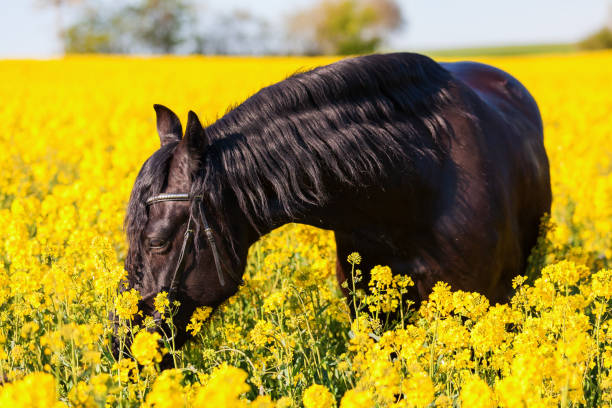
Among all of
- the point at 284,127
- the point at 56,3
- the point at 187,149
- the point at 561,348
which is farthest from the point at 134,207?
the point at 56,3

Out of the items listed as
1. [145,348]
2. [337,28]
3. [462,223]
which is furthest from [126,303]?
[337,28]

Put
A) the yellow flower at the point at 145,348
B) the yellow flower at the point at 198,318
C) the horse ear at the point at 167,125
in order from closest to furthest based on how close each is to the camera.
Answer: the yellow flower at the point at 145,348, the yellow flower at the point at 198,318, the horse ear at the point at 167,125

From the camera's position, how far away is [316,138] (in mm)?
3232

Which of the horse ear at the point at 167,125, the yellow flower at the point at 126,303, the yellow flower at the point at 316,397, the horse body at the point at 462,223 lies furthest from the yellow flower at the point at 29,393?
the horse body at the point at 462,223

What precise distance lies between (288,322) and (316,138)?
0.93 metres

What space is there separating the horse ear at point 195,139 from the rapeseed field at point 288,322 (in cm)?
Answer: 56

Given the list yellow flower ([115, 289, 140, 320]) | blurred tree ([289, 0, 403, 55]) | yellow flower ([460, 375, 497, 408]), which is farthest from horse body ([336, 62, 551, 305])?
blurred tree ([289, 0, 403, 55])

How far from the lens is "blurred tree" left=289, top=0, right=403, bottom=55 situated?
2704 inches

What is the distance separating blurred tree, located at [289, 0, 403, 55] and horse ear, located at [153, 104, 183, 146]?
63057 mm

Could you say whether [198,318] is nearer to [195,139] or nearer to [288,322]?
[288,322]

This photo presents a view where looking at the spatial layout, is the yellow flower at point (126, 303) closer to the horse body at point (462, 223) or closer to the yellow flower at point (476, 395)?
the horse body at point (462, 223)

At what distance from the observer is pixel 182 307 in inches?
128

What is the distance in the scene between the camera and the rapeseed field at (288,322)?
223 cm

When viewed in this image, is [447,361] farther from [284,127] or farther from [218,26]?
[218,26]
